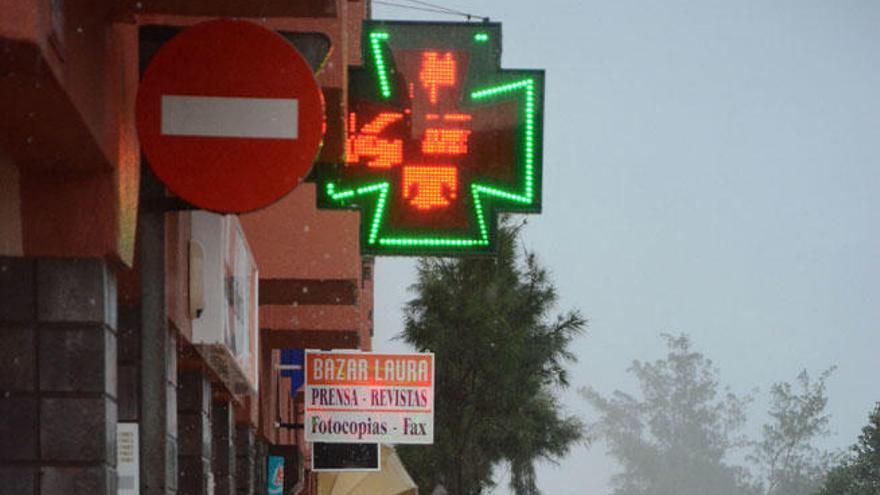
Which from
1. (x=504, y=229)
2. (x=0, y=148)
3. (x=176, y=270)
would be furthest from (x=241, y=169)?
(x=504, y=229)

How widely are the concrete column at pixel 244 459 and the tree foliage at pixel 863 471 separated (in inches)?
1712

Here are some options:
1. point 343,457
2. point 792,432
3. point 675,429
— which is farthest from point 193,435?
point 675,429

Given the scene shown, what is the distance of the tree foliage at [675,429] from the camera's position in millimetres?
177125

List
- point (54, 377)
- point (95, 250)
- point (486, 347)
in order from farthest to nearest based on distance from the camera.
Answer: point (486, 347) → point (95, 250) → point (54, 377)

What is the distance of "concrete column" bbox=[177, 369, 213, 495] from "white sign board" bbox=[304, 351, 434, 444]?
7937 mm

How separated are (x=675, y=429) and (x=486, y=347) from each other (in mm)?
152375

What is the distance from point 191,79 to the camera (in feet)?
25.5

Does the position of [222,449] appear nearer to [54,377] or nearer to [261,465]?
[261,465]

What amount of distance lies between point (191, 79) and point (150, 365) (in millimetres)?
1073

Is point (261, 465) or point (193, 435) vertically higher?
point (193, 435)

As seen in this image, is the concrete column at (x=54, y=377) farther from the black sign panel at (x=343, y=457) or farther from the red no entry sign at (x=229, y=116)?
the black sign panel at (x=343, y=457)

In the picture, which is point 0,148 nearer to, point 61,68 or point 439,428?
point 61,68

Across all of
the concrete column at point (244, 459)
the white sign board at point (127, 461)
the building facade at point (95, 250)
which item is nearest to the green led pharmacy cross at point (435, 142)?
the building facade at point (95, 250)

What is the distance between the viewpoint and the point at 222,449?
17766 mm
